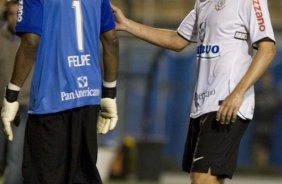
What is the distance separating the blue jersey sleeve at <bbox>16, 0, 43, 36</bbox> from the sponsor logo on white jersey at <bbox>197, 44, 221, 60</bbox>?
1.18 m

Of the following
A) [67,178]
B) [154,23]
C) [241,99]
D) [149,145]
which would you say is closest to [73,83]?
[67,178]

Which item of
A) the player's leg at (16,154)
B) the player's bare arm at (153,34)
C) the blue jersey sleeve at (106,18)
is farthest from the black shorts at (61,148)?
the player's leg at (16,154)

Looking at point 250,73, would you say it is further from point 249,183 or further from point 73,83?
point 249,183

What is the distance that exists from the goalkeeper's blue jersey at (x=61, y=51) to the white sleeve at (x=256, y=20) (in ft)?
3.26

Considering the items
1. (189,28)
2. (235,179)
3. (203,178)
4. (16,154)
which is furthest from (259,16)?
(235,179)

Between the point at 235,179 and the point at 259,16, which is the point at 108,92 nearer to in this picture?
the point at 259,16

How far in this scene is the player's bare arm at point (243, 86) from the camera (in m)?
7.10

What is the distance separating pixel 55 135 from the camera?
22.9 feet

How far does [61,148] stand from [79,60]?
55cm

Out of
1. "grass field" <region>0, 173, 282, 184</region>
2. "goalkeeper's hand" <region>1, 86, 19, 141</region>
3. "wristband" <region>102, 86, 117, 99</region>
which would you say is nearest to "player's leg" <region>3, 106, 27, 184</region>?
"wristband" <region>102, 86, 117, 99</region>

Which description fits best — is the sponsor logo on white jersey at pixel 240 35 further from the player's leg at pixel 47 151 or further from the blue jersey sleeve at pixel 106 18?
the player's leg at pixel 47 151

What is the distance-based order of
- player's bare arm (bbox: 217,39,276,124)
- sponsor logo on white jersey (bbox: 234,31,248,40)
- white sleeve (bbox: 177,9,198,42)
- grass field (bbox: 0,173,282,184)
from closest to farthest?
player's bare arm (bbox: 217,39,276,124) < sponsor logo on white jersey (bbox: 234,31,248,40) < white sleeve (bbox: 177,9,198,42) < grass field (bbox: 0,173,282,184)

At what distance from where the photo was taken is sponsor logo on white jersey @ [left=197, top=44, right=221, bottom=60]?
737 cm

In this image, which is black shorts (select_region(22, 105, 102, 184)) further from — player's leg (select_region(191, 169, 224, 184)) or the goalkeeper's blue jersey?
player's leg (select_region(191, 169, 224, 184))
